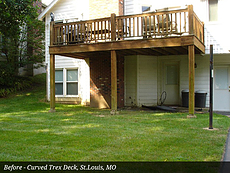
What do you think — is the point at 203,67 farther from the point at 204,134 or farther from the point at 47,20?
the point at 47,20

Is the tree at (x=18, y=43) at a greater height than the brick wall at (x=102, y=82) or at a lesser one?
greater

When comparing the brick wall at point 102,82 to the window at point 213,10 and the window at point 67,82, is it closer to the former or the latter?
the window at point 67,82

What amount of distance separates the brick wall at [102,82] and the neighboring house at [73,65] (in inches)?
39.2

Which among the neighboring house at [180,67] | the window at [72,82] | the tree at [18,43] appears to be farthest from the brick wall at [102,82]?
the tree at [18,43]

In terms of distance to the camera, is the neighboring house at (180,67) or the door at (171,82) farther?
the door at (171,82)

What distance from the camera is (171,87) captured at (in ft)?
43.6

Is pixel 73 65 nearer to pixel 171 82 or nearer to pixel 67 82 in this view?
pixel 67 82

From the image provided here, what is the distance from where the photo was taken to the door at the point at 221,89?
1220 cm

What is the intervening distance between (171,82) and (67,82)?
6111 mm

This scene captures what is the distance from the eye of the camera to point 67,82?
1530cm

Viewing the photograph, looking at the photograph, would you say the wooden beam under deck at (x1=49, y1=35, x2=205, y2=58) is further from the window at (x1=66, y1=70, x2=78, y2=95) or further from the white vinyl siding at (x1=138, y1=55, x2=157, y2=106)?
the window at (x1=66, y1=70, x2=78, y2=95)

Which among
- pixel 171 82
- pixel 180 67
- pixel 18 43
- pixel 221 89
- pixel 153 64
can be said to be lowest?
pixel 221 89

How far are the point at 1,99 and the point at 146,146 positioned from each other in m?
13.5

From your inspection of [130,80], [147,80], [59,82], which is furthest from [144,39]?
[59,82]
